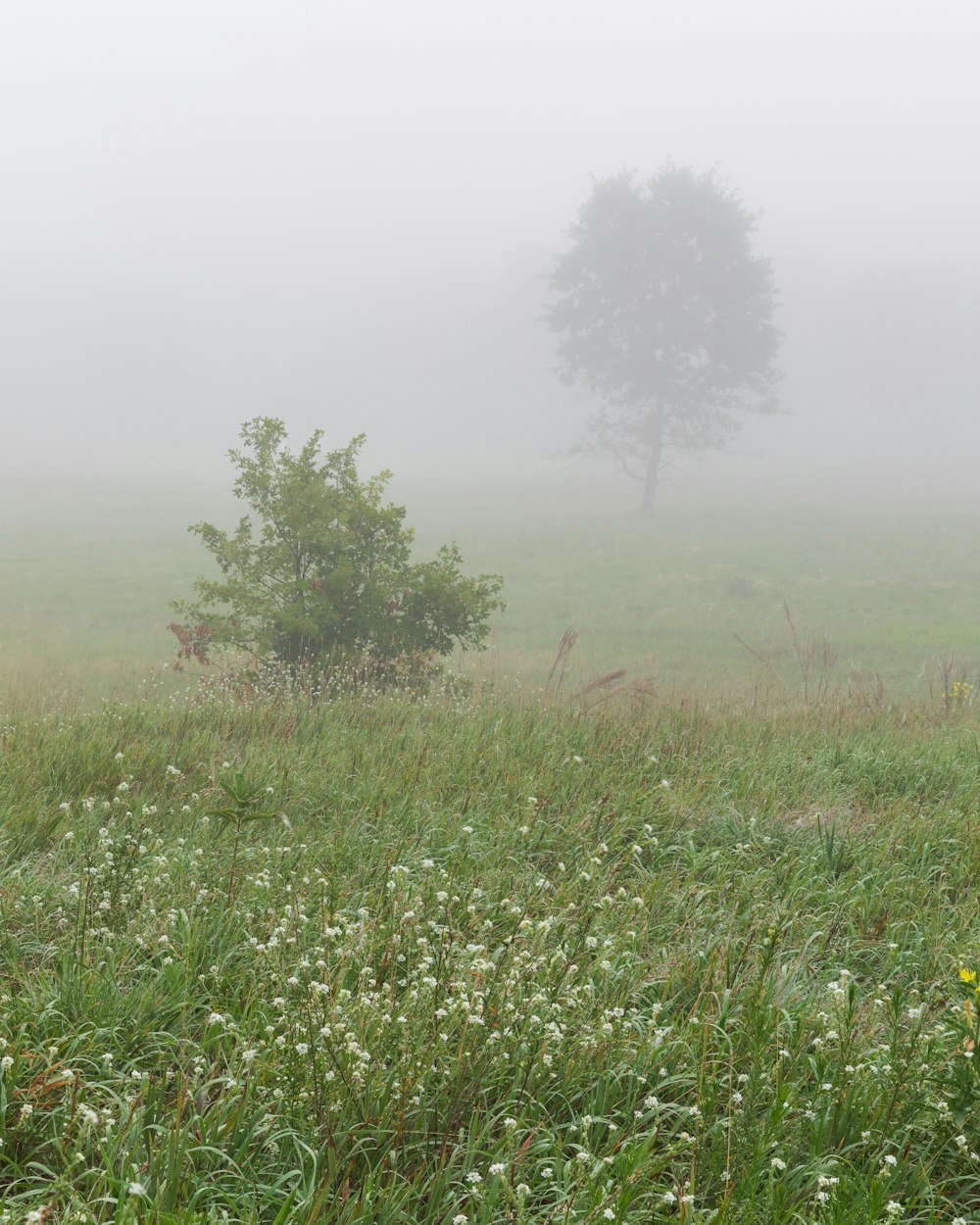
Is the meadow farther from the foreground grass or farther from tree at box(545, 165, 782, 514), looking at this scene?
tree at box(545, 165, 782, 514)

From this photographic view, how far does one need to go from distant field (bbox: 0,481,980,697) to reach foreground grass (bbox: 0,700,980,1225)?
533cm

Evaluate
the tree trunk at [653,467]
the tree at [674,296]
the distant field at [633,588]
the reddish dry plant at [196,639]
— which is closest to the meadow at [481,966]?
the reddish dry plant at [196,639]

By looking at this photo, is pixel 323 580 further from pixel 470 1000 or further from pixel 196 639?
pixel 470 1000

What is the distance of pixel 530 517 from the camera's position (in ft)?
133

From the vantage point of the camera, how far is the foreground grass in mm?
2264

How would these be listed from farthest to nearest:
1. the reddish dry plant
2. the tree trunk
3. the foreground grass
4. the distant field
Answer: the tree trunk, the distant field, the reddish dry plant, the foreground grass

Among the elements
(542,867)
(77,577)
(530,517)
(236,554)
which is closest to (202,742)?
(542,867)

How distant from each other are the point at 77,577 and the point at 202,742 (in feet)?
66.3

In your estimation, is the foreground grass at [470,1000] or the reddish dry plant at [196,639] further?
the reddish dry plant at [196,639]

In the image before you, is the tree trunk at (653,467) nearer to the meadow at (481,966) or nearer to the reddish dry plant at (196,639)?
the reddish dry plant at (196,639)

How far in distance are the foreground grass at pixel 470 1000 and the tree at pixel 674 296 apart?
36.4 metres

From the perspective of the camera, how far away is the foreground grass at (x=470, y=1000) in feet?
7.43

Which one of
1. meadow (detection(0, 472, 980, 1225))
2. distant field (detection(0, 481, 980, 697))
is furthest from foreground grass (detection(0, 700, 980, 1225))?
distant field (detection(0, 481, 980, 697))

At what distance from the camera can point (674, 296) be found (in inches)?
1607
